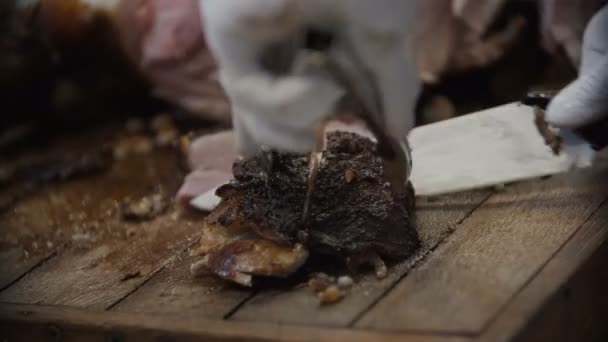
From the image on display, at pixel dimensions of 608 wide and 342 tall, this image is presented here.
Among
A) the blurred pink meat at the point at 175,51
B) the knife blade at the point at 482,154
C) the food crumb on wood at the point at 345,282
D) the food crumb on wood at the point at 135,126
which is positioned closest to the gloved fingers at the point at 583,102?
the knife blade at the point at 482,154

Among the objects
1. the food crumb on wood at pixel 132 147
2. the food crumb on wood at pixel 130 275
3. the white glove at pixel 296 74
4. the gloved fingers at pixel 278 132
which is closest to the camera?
the white glove at pixel 296 74

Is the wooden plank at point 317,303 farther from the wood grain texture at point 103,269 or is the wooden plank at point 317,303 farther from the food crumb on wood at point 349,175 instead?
the wood grain texture at point 103,269

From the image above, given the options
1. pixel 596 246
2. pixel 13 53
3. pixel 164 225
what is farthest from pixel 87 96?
pixel 596 246

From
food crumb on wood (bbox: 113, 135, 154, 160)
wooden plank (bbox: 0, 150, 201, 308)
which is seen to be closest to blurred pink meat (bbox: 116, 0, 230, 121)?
food crumb on wood (bbox: 113, 135, 154, 160)

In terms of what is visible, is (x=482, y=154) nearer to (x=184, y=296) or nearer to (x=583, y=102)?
(x=583, y=102)

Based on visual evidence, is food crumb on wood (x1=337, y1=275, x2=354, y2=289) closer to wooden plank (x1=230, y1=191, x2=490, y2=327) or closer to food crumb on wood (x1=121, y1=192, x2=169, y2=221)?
wooden plank (x1=230, y1=191, x2=490, y2=327)

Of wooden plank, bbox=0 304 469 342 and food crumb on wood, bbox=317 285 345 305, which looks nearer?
wooden plank, bbox=0 304 469 342
